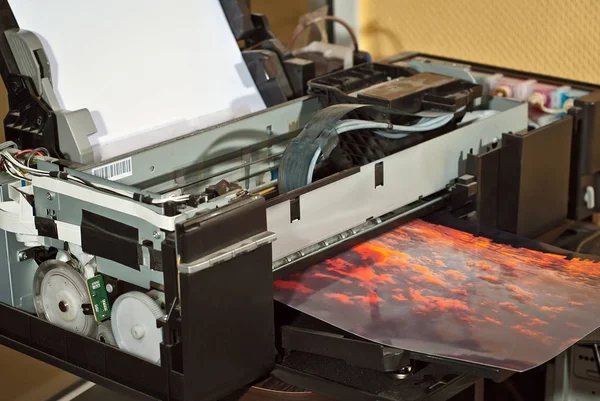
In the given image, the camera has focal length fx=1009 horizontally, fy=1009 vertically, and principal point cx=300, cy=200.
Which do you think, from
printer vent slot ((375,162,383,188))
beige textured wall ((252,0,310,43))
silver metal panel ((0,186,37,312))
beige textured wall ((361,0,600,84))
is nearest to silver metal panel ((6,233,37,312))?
silver metal panel ((0,186,37,312))

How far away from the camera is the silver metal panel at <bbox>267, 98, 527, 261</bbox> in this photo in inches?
49.2

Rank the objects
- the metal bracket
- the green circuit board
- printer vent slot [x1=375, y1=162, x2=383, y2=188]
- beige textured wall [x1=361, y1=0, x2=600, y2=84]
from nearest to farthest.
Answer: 1. the metal bracket
2. the green circuit board
3. printer vent slot [x1=375, y1=162, x2=383, y2=188]
4. beige textured wall [x1=361, y1=0, x2=600, y2=84]

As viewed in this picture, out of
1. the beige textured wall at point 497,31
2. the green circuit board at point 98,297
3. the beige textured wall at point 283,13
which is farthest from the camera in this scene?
the beige textured wall at point 283,13

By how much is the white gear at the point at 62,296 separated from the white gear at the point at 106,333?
0.05 feet

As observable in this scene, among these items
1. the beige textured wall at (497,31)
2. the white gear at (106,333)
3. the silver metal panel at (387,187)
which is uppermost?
the beige textured wall at (497,31)

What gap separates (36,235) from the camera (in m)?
1.24

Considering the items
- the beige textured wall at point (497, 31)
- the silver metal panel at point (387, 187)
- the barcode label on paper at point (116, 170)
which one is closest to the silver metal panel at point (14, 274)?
the barcode label on paper at point (116, 170)

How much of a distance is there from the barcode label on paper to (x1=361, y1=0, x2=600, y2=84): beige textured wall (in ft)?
2.95

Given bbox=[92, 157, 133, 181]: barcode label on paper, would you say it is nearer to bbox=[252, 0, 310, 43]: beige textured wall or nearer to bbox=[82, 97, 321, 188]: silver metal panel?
bbox=[82, 97, 321, 188]: silver metal panel

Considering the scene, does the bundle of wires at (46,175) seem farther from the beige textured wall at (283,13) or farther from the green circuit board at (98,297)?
the beige textured wall at (283,13)

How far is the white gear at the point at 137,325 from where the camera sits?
112 centimetres

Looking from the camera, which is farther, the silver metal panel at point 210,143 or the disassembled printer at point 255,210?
the silver metal panel at point 210,143

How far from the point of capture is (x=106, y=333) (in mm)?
1205

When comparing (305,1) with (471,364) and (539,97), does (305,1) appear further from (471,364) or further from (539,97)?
(471,364)
